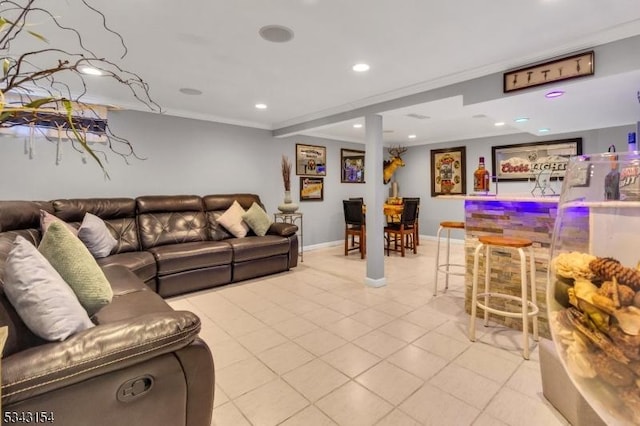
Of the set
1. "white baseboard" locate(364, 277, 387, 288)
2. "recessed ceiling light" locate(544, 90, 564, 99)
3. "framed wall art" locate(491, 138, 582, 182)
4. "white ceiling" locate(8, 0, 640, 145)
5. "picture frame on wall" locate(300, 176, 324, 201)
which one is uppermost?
"white ceiling" locate(8, 0, 640, 145)

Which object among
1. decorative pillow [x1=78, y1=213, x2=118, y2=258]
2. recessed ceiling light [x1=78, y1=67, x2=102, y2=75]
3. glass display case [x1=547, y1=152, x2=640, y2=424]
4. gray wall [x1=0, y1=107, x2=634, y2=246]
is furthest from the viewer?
gray wall [x1=0, y1=107, x2=634, y2=246]

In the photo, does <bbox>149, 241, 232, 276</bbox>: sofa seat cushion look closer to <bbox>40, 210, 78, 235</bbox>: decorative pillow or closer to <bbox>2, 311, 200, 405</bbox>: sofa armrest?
<bbox>40, 210, 78, 235</bbox>: decorative pillow

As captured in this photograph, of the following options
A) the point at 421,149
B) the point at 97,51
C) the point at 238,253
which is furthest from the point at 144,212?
the point at 421,149

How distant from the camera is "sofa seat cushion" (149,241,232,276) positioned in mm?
3412

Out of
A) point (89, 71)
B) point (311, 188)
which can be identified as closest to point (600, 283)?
point (89, 71)

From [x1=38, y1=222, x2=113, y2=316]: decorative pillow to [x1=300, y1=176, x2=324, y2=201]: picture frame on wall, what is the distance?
4.46 m

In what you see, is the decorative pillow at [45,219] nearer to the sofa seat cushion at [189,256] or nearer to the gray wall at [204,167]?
the gray wall at [204,167]

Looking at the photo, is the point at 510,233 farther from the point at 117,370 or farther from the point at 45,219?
the point at 45,219

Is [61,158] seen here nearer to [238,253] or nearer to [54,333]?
[238,253]

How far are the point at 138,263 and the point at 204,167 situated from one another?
2034 mm

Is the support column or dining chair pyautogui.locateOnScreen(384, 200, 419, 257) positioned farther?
dining chair pyautogui.locateOnScreen(384, 200, 419, 257)

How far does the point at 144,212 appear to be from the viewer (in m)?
4.00

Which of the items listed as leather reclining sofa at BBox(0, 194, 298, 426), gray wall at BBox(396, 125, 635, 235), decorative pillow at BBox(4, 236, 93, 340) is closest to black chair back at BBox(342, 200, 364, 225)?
gray wall at BBox(396, 125, 635, 235)

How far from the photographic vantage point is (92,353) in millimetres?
1021
